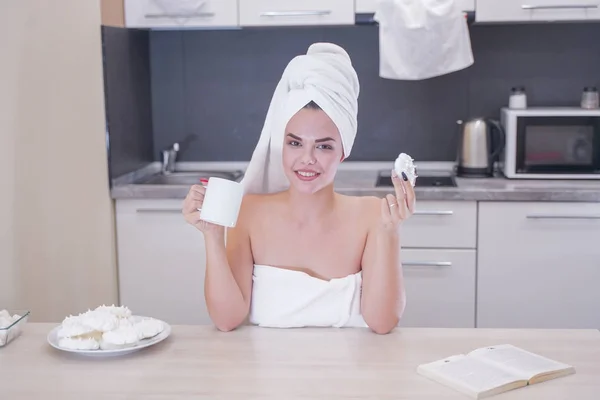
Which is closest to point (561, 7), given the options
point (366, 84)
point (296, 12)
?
point (366, 84)

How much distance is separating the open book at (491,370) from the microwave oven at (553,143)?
5.73 feet

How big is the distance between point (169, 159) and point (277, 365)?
219 cm

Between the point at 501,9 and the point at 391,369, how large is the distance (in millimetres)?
1992

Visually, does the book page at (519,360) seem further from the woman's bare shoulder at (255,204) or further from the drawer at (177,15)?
the drawer at (177,15)

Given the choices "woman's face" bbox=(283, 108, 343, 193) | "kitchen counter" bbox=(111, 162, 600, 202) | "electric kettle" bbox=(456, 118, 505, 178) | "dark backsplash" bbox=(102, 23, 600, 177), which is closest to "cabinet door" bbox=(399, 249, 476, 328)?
"kitchen counter" bbox=(111, 162, 600, 202)

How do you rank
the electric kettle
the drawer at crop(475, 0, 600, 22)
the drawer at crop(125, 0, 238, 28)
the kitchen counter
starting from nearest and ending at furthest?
1. the kitchen counter
2. the drawer at crop(475, 0, 600, 22)
3. the drawer at crop(125, 0, 238, 28)
4. the electric kettle

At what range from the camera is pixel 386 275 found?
1855 mm

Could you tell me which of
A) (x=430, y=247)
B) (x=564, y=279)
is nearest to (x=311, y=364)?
(x=430, y=247)

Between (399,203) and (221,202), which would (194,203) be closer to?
(221,202)

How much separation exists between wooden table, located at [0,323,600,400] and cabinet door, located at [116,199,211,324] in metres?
1.35

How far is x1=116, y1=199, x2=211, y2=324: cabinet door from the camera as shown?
10.4 ft

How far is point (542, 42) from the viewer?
11.5 ft

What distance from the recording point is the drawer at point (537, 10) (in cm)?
311

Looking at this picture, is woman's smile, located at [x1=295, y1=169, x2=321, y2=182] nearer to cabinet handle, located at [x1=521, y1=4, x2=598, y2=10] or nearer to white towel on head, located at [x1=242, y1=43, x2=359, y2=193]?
white towel on head, located at [x1=242, y1=43, x2=359, y2=193]
